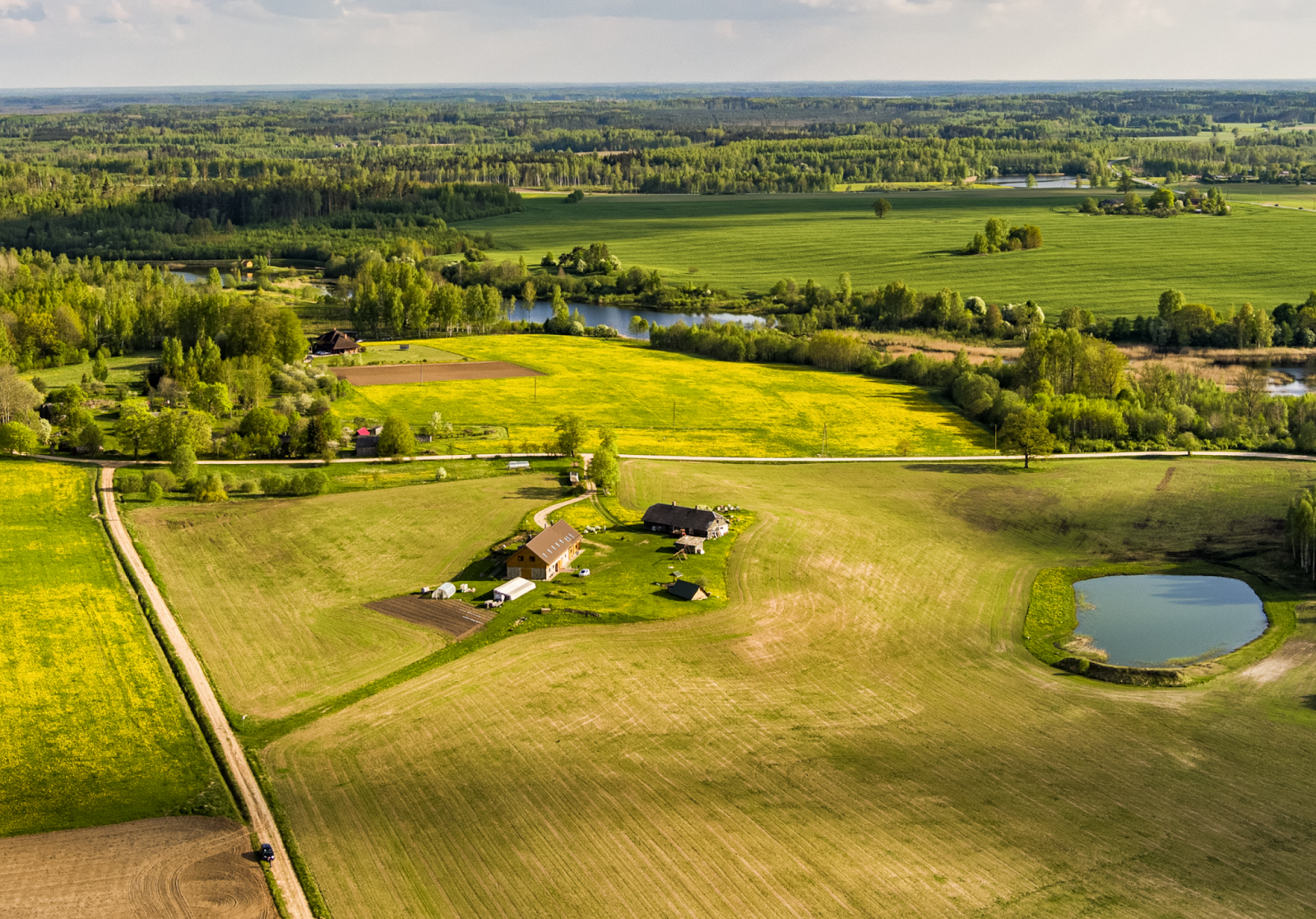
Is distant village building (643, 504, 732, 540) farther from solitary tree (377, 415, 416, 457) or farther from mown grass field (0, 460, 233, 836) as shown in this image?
mown grass field (0, 460, 233, 836)

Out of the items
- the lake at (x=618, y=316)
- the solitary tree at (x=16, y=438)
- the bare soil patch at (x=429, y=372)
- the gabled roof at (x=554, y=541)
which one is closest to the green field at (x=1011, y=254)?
the lake at (x=618, y=316)

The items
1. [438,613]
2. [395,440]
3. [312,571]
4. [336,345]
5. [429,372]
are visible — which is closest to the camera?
[438,613]

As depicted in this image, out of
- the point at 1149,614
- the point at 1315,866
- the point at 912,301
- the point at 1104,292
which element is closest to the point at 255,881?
the point at 1315,866

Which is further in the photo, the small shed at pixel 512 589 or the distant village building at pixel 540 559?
the distant village building at pixel 540 559

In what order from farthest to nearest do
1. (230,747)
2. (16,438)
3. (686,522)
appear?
(16,438) → (686,522) → (230,747)

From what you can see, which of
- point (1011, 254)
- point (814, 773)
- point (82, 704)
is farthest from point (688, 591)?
point (1011, 254)

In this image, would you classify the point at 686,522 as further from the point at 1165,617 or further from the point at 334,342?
the point at 334,342

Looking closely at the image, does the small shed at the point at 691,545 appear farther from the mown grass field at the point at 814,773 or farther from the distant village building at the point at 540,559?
the distant village building at the point at 540,559
